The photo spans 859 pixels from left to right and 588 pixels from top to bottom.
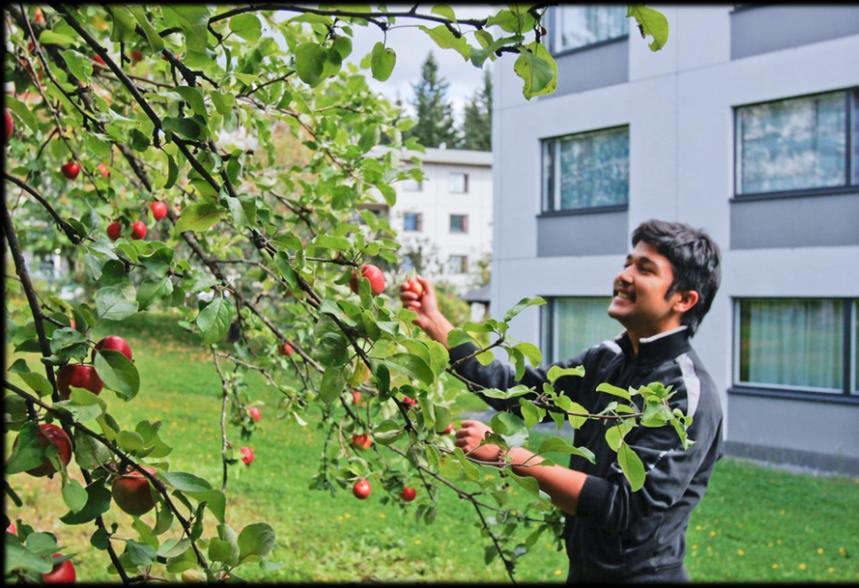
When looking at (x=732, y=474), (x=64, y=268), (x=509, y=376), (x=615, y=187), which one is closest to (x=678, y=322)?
(x=509, y=376)

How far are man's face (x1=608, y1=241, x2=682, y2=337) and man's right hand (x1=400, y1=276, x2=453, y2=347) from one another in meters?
0.50

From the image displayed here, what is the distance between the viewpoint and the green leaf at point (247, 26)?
1.35m

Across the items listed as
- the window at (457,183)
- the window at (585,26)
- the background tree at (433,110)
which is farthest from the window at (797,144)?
the background tree at (433,110)

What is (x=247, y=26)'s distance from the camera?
54.4 inches

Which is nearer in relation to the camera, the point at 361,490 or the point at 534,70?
the point at 534,70

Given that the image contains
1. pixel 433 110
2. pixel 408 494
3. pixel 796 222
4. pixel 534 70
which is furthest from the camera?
pixel 433 110

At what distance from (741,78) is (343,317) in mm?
9439

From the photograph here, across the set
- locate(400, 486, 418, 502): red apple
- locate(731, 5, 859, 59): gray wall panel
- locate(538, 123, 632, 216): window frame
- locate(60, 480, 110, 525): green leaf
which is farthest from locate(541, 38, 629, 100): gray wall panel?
locate(60, 480, 110, 525): green leaf

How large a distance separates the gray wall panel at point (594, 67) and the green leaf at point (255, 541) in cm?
993

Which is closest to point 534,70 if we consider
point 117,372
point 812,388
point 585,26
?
point 117,372

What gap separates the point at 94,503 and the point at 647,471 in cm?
148

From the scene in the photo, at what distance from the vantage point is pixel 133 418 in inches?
360

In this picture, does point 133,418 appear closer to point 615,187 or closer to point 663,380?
point 615,187

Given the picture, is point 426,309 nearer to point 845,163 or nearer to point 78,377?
point 78,377
